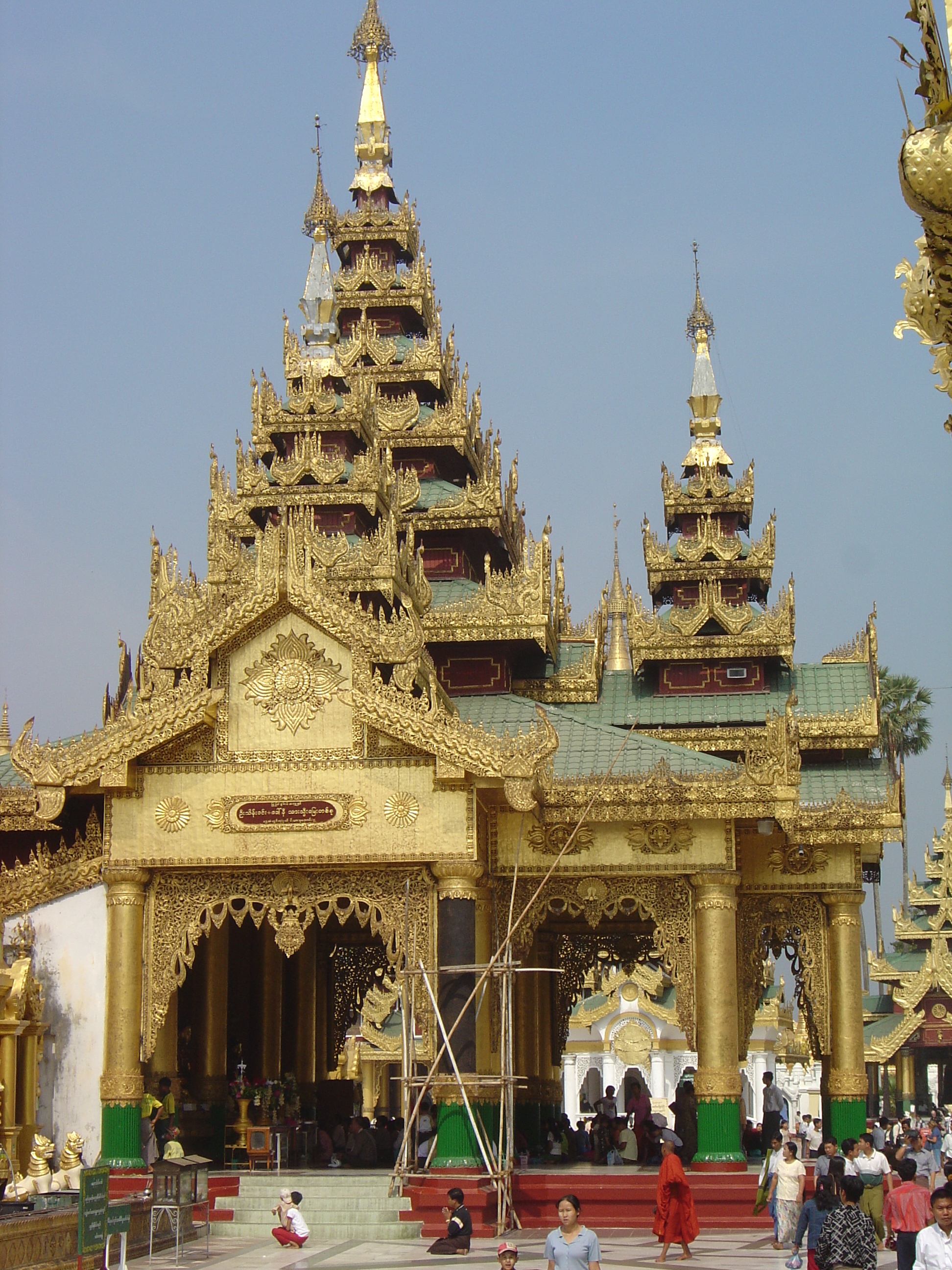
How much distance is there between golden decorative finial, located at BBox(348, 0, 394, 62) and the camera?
3600cm

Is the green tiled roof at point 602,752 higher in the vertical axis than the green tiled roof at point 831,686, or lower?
lower

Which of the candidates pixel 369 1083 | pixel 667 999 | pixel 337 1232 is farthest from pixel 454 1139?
pixel 667 999

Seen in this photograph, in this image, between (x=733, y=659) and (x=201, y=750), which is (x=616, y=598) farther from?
(x=201, y=750)

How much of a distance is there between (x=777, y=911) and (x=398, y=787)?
5883 mm

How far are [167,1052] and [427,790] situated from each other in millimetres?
4556

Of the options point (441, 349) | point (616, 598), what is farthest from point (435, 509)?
A: point (616, 598)

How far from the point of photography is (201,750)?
20.3m

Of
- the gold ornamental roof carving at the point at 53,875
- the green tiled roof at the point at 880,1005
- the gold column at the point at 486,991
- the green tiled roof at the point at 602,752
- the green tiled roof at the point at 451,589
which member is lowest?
the green tiled roof at the point at 880,1005

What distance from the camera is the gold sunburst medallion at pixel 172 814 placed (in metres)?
20.2

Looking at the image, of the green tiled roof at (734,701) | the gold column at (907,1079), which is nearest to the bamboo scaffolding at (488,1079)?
the green tiled roof at (734,701)

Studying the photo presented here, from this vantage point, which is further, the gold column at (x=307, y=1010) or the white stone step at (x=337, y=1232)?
the gold column at (x=307, y=1010)

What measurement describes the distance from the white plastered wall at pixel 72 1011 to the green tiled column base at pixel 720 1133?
21.7 ft

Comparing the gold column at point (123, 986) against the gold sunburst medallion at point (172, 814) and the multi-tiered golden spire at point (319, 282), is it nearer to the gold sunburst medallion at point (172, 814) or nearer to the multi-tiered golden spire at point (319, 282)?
the gold sunburst medallion at point (172, 814)

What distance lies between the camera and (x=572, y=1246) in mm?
10117
